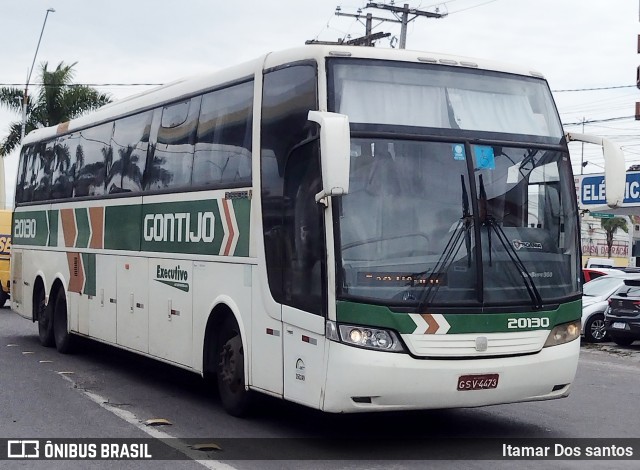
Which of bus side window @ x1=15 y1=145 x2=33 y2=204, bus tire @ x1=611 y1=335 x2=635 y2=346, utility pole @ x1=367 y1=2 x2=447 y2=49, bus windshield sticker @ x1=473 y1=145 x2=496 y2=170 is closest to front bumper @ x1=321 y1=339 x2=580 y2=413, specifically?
bus windshield sticker @ x1=473 y1=145 x2=496 y2=170

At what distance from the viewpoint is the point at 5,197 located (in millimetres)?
70438

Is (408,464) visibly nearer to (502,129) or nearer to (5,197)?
(502,129)

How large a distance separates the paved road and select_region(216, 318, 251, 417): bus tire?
16 centimetres

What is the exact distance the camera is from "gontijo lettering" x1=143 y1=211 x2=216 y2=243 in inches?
435

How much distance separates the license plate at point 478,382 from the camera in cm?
859

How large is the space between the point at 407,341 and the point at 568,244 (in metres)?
1.96

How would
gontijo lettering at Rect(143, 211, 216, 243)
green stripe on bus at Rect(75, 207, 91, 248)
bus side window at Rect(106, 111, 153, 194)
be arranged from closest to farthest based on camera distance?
gontijo lettering at Rect(143, 211, 216, 243)
bus side window at Rect(106, 111, 153, 194)
green stripe on bus at Rect(75, 207, 91, 248)

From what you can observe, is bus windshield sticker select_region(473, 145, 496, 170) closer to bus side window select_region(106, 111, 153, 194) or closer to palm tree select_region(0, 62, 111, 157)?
bus side window select_region(106, 111, 153, 194)

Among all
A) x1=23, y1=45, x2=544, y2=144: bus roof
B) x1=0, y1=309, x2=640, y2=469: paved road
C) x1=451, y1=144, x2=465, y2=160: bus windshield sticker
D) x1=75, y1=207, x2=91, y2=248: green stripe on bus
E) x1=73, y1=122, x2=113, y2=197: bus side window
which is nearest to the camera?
x1=0, y1=309, x2=640, y2=469: paved road

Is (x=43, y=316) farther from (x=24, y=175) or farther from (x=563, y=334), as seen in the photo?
(x=563, y=334)

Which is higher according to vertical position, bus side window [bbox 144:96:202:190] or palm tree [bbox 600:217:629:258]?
bus side window [bbox 144:96:202:190]

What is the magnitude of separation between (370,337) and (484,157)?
1.94 m

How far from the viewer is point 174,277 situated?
1193 centimetres

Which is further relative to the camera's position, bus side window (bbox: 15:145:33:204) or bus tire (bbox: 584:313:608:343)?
bus tire (bbox: 584:313:608:343)
